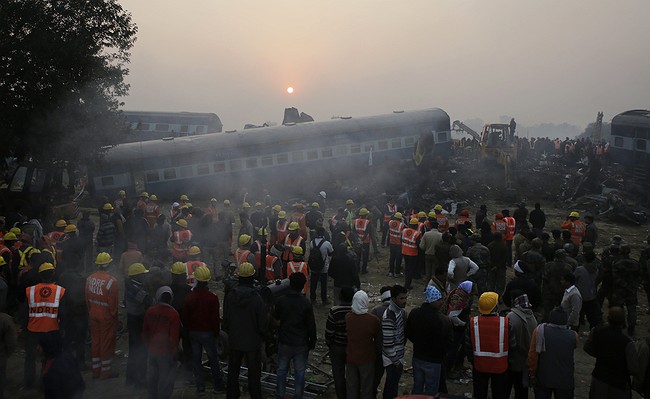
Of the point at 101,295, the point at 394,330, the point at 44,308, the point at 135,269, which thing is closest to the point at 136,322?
the point at 101,295

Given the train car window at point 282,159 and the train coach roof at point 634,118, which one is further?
the train coach roof at point 634,118

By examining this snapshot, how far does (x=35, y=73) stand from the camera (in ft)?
43.7

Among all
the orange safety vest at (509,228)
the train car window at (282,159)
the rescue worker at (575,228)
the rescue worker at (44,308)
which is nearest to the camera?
the rescue worker at (44,308)

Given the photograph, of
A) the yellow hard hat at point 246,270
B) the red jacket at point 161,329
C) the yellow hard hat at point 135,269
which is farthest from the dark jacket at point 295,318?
the yellow hard hat at point 135,269

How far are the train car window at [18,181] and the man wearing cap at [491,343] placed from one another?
53.3 feet

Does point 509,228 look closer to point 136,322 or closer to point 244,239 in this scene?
point 244,239

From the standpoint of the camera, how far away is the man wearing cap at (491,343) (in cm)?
592

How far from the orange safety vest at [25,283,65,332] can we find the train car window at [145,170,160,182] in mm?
17317

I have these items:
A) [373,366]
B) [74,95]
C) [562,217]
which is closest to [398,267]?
[373,366]

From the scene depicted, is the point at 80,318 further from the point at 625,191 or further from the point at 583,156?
the point at 583,156

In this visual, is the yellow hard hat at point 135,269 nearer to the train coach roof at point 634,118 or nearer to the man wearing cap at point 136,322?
the man wearing cap at point 136,322

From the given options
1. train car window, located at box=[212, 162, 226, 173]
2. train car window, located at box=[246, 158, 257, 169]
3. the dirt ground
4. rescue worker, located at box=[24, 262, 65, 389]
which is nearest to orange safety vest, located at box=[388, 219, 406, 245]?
the dirt ground

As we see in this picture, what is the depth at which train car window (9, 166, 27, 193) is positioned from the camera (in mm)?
17078

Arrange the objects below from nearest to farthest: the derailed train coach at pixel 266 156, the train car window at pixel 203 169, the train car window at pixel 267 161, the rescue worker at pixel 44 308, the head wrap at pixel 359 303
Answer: the head wrap at pixel 359 303 → the rescue worker at pixel 44 308 → the derailed train coach at pixel 266 156 → the train car window at pixel 203 169 → the train car window at pixel 267 161
